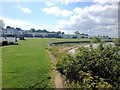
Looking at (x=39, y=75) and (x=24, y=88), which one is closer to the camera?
(x=24, y=88)

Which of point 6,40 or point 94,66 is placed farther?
point 6,40

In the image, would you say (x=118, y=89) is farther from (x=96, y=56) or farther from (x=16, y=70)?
(x=16, y=70)

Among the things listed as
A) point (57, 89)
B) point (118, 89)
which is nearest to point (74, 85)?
point (57, 89)

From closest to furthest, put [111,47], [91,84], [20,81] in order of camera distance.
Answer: [91,84], [20,81], [111,47]

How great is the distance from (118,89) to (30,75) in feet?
17.4

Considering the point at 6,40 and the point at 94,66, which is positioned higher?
the point at 6,40

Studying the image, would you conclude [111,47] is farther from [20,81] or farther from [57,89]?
[20,81]

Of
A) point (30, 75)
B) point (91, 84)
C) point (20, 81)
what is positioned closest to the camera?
point (91, 84)

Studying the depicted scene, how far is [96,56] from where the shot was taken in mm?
→ 15055

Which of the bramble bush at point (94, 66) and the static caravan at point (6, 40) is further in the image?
the static caravan at point (6, 40)

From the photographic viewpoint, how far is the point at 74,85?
12250mm

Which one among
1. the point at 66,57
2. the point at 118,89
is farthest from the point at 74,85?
the point at 66,57

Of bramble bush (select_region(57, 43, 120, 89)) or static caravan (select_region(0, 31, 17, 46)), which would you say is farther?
static caravan (select_region(0, 31, 17, 46))

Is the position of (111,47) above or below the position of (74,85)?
above
